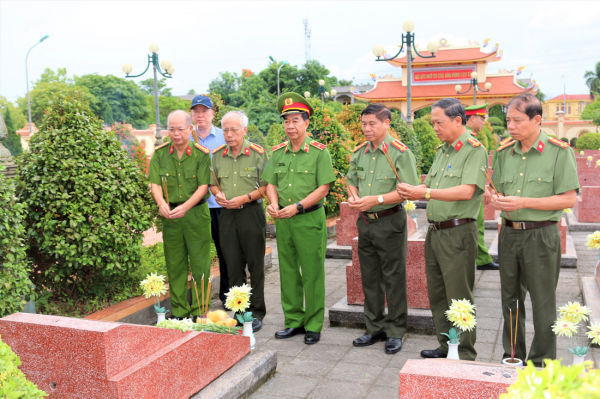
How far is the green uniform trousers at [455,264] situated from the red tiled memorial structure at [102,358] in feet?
5.99

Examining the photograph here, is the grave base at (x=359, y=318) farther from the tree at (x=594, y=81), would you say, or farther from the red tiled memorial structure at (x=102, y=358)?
the tree at (x=594, y=81)

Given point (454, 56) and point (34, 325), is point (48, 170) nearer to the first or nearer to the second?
point (34, 325)

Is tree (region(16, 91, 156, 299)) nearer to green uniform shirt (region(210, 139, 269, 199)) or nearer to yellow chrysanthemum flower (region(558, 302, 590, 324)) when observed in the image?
green uniform shirt (region(210, 139, 269, 199))

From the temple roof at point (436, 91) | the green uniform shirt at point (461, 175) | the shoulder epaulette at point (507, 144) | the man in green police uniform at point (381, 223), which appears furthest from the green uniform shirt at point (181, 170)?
the temple roof at point (436, 91)

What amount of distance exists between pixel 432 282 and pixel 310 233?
1.13m

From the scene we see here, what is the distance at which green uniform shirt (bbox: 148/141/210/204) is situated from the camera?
468 centimetres

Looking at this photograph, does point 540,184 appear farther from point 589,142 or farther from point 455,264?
point 589,142

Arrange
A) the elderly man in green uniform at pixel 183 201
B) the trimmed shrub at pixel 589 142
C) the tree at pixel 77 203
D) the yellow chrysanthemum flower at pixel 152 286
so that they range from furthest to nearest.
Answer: the trimmed shrub at pixel 589 142
the elderly man in green uniform at pixel 183 201
the tree at pixel 77 203
the yellow chrysanthemum flower at pixel 152 286

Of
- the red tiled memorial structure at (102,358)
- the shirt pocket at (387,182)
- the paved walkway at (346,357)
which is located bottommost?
the paved walkway at (346,357)

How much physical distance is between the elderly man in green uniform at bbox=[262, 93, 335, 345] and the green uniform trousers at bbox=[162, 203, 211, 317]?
746mm

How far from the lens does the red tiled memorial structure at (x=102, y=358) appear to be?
2.59 metres

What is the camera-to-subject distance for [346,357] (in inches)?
157

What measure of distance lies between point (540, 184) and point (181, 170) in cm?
308

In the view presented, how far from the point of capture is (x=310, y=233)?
4.34m
